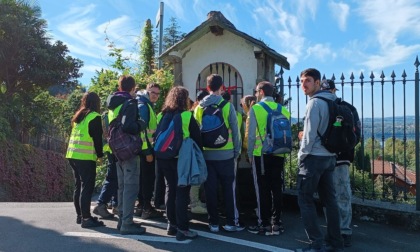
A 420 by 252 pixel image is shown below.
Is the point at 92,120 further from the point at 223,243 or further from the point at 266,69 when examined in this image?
the point at 266,69

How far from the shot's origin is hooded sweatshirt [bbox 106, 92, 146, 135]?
4.71 meters

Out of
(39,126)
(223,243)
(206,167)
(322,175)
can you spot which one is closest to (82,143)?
(206,167)

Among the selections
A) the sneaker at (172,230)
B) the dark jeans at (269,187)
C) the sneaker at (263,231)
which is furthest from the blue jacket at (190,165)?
the sneaker at (263,231)

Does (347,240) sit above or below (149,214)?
below

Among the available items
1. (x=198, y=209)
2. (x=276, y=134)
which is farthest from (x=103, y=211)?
(x=276, y=134)

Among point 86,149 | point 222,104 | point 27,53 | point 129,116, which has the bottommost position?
point 86,149

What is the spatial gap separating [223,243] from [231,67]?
3.49m

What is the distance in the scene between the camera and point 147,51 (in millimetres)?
10273

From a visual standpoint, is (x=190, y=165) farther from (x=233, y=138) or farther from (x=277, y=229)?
(x=277, y=229)

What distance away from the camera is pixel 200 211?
603 centimetres

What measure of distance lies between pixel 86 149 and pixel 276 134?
97.9 inches

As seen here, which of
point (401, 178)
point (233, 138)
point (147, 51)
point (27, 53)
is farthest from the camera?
point (27, 53)

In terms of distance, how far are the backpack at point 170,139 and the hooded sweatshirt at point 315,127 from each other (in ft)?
4.75

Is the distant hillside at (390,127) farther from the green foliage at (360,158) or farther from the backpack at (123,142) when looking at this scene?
the backpack at (123,142)
